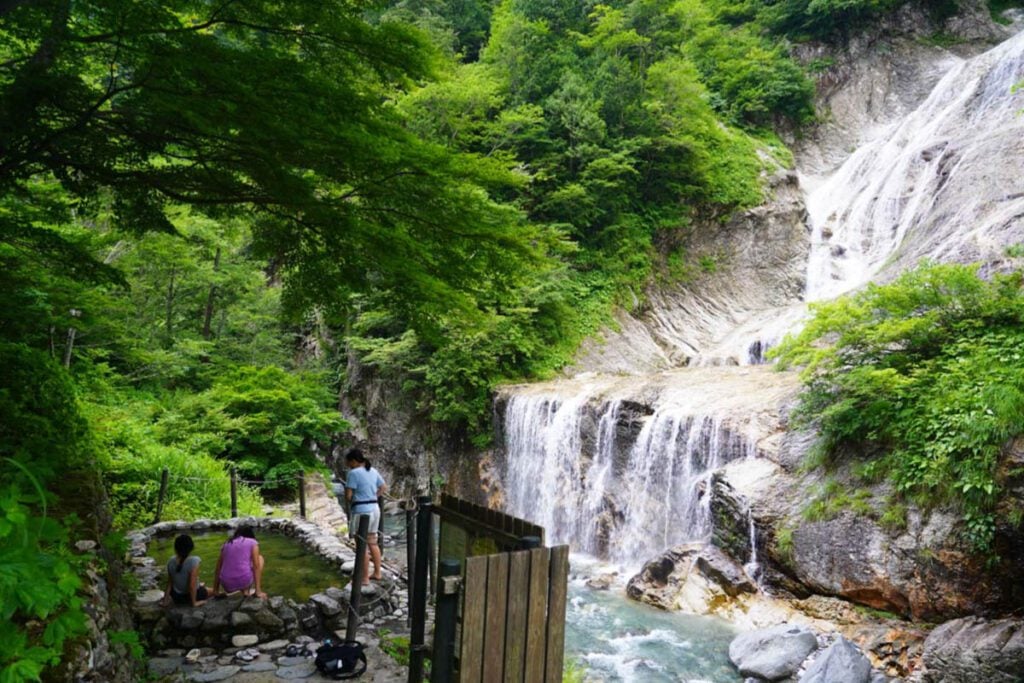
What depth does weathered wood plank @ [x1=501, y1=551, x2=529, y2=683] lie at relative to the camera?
2432 millimetres

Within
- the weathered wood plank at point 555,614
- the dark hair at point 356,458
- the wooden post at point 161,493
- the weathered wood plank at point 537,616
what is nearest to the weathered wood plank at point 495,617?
the weathered wood plank at point 537,616

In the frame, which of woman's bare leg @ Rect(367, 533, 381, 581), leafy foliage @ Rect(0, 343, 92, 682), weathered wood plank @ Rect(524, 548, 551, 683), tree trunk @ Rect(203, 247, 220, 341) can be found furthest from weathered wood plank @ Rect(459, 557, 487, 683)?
tree trunk @ Rect(203, 247, 220, 341)

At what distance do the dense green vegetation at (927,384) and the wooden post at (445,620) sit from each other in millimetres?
6979

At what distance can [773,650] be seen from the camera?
7164 mm

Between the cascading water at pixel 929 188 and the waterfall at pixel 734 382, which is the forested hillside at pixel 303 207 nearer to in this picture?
the waterfall at pixel 734 382

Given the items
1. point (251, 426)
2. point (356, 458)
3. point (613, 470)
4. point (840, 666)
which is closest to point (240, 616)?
point (356, 458)

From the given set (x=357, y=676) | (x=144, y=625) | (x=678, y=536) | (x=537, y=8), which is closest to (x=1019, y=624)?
(x=678, y=536)

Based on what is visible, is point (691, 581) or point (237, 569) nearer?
point (237, 569)

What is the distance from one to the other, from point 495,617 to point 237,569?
456 centimetres

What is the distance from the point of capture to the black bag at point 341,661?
A: 475cm

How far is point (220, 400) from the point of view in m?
13.4

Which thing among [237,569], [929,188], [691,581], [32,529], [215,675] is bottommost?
[691,581]

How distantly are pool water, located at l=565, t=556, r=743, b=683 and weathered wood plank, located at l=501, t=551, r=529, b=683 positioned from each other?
211 inches

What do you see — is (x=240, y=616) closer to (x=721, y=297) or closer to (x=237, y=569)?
(x=237, y=569)
